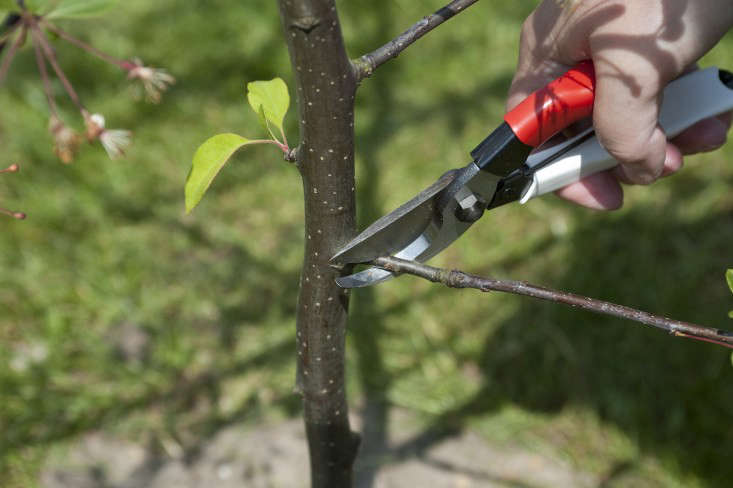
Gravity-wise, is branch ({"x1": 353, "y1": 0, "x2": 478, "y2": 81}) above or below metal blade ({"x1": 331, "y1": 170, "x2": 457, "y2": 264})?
above

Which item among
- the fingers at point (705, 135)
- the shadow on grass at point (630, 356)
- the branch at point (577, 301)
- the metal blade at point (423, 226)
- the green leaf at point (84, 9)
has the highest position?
the green leaf at point (84, 9)

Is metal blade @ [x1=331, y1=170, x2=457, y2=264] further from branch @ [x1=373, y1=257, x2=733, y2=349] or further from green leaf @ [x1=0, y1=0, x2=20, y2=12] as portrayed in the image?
green leaf @ [x1=0, y1=0, x2=20, y2=12]

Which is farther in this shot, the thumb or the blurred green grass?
the blurred green grass

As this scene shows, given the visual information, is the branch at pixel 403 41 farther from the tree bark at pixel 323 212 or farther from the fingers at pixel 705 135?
the fingers at pixel 705 135

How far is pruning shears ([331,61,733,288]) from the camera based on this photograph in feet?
3.35

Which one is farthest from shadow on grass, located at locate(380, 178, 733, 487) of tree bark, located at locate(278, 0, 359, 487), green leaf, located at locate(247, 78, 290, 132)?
green leaf, located at locate(247, 78, 290, 132)

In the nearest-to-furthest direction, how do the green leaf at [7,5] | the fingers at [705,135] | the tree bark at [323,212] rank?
the tree bark at [323,212], the green leaf at [7,5], the fingers at [705,135]

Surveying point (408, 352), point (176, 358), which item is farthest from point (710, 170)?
point (176, 358)

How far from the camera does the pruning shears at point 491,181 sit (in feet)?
3.35

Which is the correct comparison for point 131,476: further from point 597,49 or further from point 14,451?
point 597,49

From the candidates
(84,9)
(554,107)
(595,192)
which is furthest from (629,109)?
A: (84,9)

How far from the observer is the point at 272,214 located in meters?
2.43

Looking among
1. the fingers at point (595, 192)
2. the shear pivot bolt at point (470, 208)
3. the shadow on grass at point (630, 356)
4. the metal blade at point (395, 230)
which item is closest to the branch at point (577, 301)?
the metal blade at point (395, 230)

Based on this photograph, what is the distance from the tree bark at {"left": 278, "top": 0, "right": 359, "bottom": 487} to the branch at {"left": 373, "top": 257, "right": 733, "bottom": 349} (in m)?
0.12
